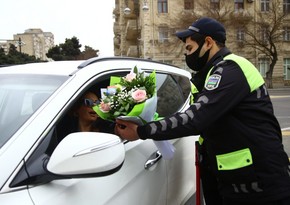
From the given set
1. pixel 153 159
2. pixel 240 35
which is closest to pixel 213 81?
pixel 153 159

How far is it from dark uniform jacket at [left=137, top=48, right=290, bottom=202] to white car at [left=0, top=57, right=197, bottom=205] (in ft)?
1.22

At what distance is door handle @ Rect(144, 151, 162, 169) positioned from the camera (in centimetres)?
228

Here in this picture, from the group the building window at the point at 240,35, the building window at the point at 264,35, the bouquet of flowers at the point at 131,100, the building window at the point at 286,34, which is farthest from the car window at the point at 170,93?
the building window at the point at 286,34

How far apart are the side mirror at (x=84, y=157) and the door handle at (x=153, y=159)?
71 centimetres

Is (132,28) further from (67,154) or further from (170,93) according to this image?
(67,154)

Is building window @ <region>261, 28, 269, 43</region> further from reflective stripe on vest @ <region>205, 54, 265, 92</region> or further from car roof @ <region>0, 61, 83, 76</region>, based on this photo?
car roof @ <region>0, 61, 83, 76</region>

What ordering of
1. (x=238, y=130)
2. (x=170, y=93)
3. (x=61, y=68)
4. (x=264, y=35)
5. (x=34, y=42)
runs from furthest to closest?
(x=34, y=42) < (x=264, y=35) < (x=170, y=93) < (x=61, y=68) < (x=238, y=130)

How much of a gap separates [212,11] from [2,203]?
3785 cm

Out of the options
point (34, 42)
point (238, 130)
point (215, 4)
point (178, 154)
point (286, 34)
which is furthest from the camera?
point (34, 42)

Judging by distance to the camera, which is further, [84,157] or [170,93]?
[170,93]

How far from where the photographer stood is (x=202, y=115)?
77.4 inches

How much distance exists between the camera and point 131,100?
1937 mm

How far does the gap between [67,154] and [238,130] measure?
3.27 feet

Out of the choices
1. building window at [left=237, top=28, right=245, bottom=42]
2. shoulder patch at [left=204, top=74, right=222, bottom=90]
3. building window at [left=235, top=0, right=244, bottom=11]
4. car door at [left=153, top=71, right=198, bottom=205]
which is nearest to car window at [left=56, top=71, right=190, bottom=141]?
car door at [left=153, top=71, right=198, bottom=205]
